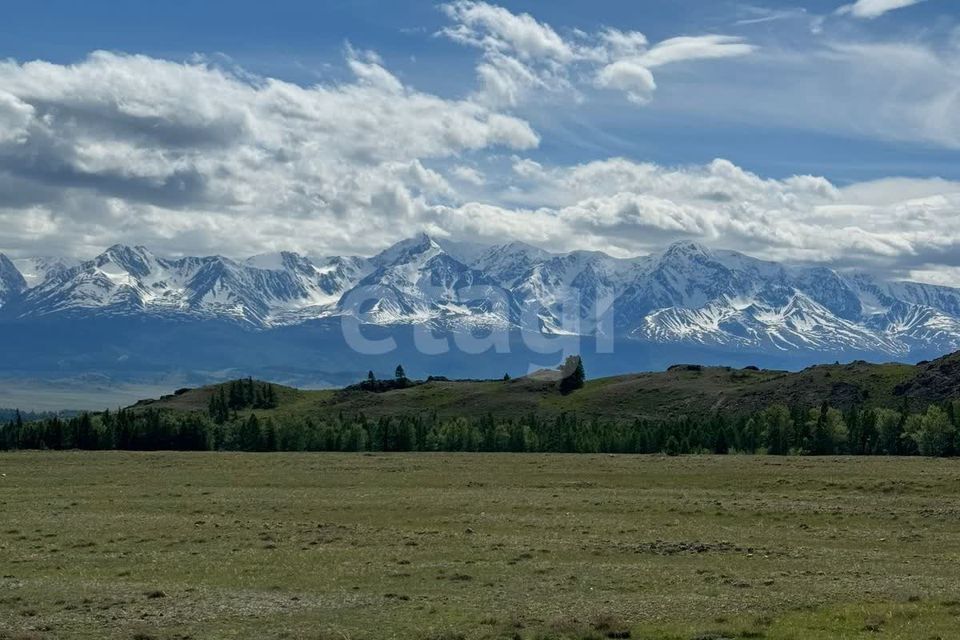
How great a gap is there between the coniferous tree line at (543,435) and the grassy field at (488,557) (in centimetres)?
6261

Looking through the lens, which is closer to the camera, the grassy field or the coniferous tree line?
the grassy field

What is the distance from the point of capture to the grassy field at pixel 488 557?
87.1ft

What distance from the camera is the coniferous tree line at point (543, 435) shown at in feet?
453

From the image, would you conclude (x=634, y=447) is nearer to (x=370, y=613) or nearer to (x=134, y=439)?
(x=134, y=439)

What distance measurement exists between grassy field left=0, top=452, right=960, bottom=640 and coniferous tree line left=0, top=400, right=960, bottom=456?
62610 mm

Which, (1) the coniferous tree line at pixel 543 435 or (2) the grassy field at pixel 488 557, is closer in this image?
(2) the grassy field at pixel 488 557

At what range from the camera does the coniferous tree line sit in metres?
138

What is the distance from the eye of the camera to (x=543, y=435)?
527 ft

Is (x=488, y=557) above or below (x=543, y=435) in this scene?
below

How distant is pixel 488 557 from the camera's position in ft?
129

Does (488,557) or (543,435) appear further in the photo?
(543,435)

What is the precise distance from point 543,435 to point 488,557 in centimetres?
12225

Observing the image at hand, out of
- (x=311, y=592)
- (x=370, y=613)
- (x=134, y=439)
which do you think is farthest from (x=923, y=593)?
(x=134, y=439)

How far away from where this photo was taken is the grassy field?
87.1 ft
